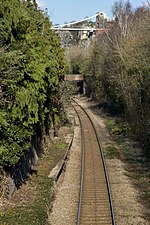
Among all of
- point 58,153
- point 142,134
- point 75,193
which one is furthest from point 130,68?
Answer: point 75,193

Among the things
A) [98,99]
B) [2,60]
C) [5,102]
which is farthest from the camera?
[98,99]

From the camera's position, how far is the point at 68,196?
56.7 ft

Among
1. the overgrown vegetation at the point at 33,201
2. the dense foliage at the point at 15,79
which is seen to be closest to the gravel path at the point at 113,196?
the overgrown vegetation at the point at 33,201

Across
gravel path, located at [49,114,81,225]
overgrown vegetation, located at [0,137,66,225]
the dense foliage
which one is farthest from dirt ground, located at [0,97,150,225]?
the dense foliage

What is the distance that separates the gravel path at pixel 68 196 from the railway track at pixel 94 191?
→ 0.26 m

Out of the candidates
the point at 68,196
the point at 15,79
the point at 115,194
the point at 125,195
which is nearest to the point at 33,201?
the point at 68,196

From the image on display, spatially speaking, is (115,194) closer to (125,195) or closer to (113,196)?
(113,196)

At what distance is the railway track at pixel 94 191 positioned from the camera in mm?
14492

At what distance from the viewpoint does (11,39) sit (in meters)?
14.4

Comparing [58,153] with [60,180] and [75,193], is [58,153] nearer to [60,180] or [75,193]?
[60,180]

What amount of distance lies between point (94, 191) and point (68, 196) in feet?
3.85

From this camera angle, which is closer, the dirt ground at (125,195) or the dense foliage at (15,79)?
the dense foliage at (15,79)

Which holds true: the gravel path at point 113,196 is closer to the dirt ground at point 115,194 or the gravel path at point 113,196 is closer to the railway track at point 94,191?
the dirt ground at point 115,194

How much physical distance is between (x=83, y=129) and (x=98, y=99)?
2275cm
